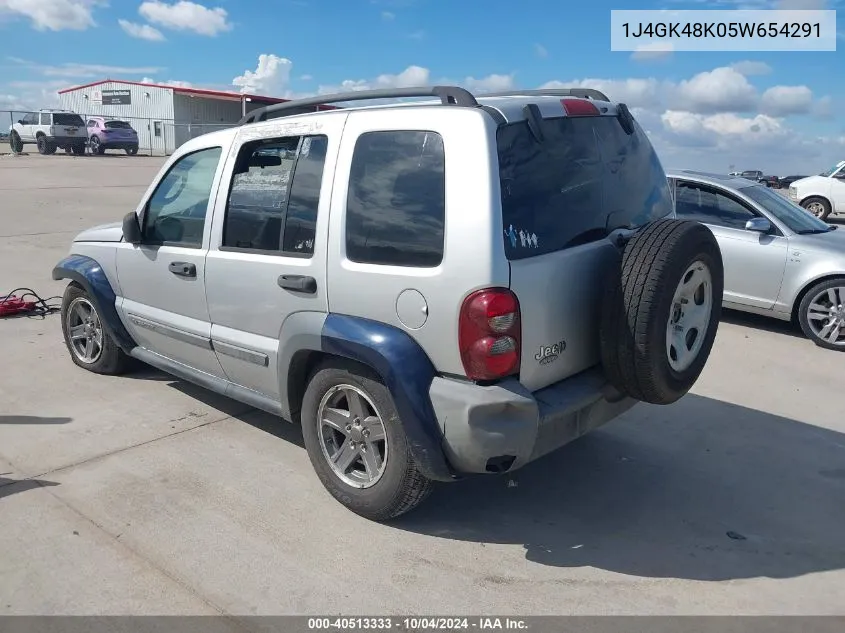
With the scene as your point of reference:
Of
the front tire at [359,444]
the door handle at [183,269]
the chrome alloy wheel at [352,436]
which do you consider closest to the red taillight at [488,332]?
the front tire at [359,444]

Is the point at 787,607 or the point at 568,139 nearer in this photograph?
the point at 787,607

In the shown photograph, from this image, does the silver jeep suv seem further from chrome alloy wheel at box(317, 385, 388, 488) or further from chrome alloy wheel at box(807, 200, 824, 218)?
chrome alloy wheel at box(807, 200, 824, 218)

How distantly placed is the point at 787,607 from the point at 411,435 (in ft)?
5.79

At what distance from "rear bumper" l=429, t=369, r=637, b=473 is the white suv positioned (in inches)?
1337

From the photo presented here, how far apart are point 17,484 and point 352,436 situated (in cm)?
190

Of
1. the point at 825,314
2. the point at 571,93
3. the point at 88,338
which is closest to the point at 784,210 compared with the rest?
the point at 825,314

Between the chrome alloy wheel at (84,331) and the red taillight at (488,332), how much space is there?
11.6 feet

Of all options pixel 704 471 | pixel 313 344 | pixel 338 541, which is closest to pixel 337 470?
pixel 338 541

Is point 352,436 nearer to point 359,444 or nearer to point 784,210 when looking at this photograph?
point 359,444

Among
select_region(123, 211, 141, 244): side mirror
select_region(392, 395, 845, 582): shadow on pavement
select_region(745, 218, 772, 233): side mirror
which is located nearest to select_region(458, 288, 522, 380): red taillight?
select_region(392, 395, 845, 582): shadow on pavement

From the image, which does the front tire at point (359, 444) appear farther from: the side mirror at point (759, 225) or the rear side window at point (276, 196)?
the side mirror at point (759, 225)

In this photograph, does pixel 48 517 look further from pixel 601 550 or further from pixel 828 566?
pixel 828 566

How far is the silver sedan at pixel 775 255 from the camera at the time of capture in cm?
738

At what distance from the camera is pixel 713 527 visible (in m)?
3.72
